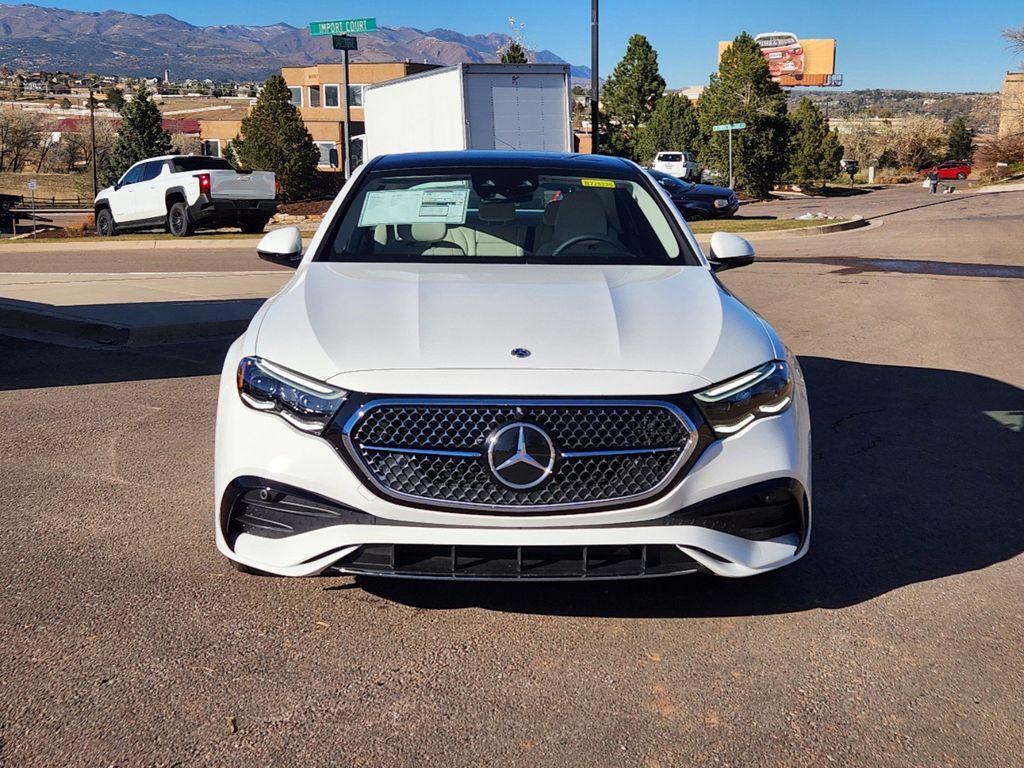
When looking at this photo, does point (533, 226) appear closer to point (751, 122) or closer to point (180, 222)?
point (180, 222)

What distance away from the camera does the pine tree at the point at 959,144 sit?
82750 millimetres

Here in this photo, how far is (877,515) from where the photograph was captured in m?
4.81

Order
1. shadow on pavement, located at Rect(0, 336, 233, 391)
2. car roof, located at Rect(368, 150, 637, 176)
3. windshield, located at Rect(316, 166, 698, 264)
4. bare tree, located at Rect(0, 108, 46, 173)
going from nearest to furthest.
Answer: windshield, located at Rect(316, 166, 698, 264), car roof, located at Rect(368, 150, 637, 176), shadow on pavement, located at Rect(0, 336, 233, 391), bare tree, located at Rect(0, 108, 46, 173)

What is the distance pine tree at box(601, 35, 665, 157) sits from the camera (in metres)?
61.7

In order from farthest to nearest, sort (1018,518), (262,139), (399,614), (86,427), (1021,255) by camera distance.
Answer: (262,139), (1021,255), (86,427), (1018,518), (399,614)

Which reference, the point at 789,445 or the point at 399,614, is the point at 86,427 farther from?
the point at 789,445

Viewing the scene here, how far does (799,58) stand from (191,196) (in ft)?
352

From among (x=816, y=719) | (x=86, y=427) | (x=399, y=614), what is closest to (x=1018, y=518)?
(x=816, y=719)

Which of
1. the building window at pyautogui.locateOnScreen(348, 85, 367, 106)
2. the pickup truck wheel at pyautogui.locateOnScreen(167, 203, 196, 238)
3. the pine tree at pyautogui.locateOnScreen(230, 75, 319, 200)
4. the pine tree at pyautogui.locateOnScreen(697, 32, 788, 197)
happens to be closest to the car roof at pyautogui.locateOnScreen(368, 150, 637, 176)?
the pickup truck wheel at pyautogui.locateOnScreen(167, 203, 196, 238)

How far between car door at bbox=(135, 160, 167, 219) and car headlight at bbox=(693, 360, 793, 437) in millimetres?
21932

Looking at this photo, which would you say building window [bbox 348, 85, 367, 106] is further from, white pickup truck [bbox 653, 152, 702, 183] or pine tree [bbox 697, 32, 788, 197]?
pine tree [bbox 697, 32, 788, 197]

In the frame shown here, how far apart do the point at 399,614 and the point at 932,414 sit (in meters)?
4.29

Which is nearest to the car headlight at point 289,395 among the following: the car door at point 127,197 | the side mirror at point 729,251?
the side mirror at point 729,251

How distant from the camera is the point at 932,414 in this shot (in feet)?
22.2
